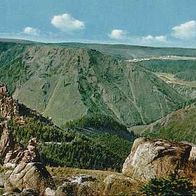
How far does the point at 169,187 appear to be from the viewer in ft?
155

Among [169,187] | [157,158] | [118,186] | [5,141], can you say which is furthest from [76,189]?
[5,141]

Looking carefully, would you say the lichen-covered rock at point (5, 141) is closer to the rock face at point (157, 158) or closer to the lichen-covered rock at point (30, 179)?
the lichen-covered rock at point (30, 179)

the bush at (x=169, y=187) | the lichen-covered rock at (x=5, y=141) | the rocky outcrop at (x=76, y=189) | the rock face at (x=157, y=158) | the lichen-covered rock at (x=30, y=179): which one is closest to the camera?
the bush at (x=169, y=187)

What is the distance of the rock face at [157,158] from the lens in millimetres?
59062

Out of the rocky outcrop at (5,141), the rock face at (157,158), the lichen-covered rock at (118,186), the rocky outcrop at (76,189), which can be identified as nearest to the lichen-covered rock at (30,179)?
the rocky outcrop at (76,189)

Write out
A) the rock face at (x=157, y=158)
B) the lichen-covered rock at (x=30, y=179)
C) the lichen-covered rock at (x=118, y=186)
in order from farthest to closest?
the lichen-covered rock at (x=30, y=179) → the rock face at (x=157, y=158) → the lichen-covered rock at (x=118, y=186)

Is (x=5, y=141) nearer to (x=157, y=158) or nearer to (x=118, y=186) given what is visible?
(x=157, y=158)

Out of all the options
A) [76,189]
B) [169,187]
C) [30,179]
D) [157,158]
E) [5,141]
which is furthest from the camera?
[5,141]

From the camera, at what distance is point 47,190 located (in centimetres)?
5991

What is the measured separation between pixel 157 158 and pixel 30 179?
609 inches

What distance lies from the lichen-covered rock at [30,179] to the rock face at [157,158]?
991 centimetres

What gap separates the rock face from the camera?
5906 centimetres

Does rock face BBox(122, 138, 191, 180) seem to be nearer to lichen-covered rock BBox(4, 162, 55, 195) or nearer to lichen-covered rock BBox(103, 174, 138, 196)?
lichen-covered rock BBox(103, 174, 138, 196)

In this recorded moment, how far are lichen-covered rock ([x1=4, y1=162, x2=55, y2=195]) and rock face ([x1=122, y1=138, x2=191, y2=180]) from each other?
9906mm
